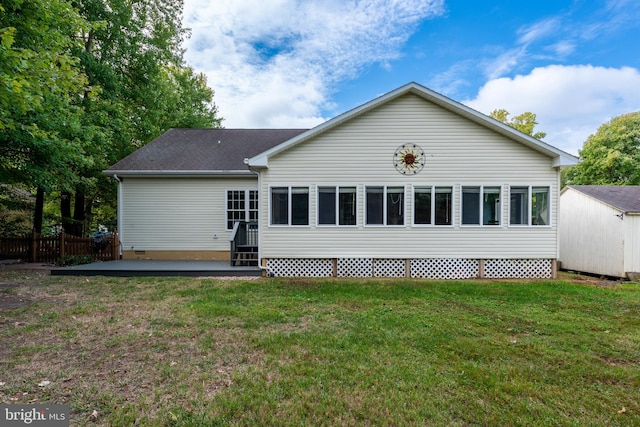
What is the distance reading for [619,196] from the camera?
1060 cm

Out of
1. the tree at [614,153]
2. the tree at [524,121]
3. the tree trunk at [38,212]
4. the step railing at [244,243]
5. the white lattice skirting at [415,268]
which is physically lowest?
the white lattice skirting at [415,268]

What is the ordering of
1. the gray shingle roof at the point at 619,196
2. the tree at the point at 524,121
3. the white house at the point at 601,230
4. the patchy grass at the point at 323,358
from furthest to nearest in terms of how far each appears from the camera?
the tree at the point at 524,121 → the gray shingle roof at the point at 619,196 → the white house at the point at 601,230 → the patchy grass at the point at 323,358

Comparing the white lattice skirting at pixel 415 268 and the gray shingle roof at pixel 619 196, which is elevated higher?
the gray shingle roof at pixel 619 196

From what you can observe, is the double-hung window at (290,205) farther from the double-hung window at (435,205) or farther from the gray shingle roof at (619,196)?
the gray shingle roof at (619,196)

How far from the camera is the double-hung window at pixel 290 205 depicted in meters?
9.14

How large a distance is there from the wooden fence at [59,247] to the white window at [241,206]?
15.0 ft

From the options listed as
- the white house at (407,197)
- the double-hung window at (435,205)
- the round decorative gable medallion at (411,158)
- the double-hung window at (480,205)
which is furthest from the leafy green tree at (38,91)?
the double-hung window at (480,205)

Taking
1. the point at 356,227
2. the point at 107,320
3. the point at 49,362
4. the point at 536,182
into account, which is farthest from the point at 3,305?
the point at 536,182

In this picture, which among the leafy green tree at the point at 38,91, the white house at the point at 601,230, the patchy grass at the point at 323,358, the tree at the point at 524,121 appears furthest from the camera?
the tree at the point at 524,121

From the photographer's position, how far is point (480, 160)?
8984mm

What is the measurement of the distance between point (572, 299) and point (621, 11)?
1474cm

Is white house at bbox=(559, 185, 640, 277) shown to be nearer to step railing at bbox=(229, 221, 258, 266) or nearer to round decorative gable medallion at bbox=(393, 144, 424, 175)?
round decorative gable medallion at bbox=(393, 144, 424, 175)

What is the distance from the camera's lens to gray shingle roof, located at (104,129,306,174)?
448 inches

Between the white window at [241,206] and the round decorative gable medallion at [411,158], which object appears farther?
the white window at [241,206]
